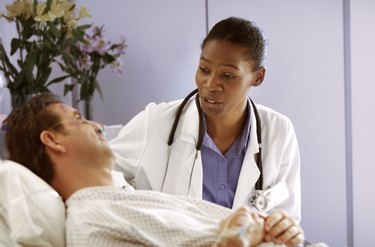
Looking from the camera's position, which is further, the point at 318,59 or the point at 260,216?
the point at 318,59

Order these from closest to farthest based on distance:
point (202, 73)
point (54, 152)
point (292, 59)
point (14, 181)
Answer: point (14, 181)
point (54, 152)
point (202, 73)
point (292, 59)

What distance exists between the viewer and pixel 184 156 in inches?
69.1

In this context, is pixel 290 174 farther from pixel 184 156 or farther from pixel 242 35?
pixel 242 35

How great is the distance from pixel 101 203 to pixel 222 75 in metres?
0.71

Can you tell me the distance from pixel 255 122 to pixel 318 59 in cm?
161

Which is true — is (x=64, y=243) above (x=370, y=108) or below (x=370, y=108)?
above

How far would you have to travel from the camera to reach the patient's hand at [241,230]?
3.41 feet

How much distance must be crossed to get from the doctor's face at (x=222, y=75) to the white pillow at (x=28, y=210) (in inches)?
25.9

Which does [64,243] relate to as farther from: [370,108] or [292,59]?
[370,108]

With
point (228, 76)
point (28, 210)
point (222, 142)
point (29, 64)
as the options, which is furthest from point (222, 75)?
point (29, 64)

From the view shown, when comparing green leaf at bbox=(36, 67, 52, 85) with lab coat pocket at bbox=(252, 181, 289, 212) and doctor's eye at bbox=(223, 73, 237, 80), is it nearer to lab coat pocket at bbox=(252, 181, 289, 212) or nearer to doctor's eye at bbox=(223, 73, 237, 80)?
doctor's eye at bbox=(223, 73, 237, 80)

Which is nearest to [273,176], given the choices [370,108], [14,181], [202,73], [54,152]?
[202,73]

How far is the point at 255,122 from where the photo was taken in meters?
1.84

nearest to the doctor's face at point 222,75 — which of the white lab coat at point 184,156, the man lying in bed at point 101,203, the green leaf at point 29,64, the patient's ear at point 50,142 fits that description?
the white lab coat at point 184,156
